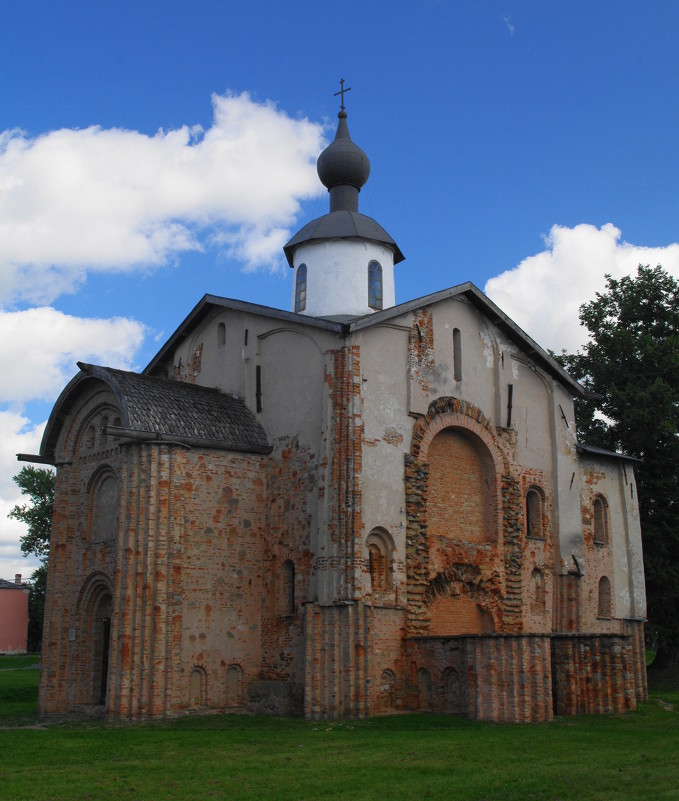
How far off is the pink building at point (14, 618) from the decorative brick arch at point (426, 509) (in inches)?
1431

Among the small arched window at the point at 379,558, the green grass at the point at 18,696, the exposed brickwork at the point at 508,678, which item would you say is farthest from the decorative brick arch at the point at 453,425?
the green grass at the point at 18,696

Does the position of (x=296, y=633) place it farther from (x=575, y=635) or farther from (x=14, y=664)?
(x=14, y=664)

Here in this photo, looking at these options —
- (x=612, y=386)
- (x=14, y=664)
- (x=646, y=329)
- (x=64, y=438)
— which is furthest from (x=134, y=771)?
(x=14, y=664)

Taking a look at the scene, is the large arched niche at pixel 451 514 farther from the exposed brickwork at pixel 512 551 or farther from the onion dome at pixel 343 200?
the onion dome at pixel 343 200

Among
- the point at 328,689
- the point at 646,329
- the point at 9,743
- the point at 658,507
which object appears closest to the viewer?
the point at 9,743

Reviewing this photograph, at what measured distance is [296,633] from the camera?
1852 centimetres

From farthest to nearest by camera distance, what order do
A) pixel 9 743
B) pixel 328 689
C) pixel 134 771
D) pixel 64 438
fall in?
1. pixel 64 438
2. pixel 328 689
3. pixel 9 743
4. pixel 134 771

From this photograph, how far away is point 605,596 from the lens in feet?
80.2

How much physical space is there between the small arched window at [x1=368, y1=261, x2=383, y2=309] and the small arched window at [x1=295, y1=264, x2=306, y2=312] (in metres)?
1.68

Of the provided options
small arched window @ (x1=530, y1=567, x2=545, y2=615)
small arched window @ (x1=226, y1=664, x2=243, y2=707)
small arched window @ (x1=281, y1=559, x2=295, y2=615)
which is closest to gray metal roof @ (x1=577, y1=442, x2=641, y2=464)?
small arched window @ (x1=530, y1=567, x2=545, y2=615)

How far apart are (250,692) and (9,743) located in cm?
573

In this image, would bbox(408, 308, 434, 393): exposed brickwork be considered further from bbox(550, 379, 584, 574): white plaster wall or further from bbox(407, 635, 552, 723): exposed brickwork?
bbox(407, 635, 552, 723): exposed brickwork

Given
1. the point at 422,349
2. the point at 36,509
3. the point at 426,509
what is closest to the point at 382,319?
the point at 422,349

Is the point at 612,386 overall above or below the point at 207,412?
above
